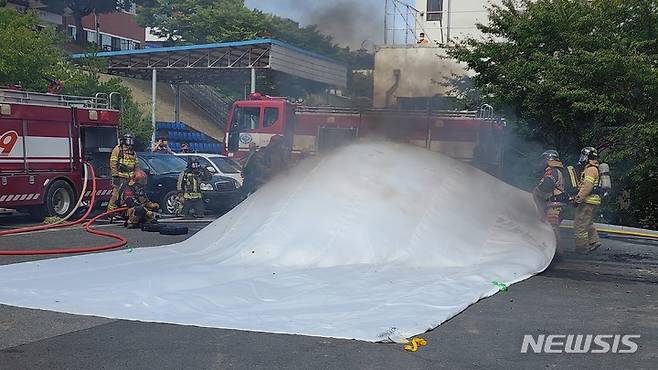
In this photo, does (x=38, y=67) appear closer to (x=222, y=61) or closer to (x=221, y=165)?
(x=222, y=61)

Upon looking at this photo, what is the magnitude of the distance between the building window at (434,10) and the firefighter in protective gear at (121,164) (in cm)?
1092

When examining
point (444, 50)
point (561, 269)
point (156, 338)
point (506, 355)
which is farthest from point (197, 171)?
point (506, 355)

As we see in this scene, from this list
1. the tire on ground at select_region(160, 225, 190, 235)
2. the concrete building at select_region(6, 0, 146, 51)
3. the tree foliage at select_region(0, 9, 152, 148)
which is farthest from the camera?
the concrete building at select_region(6, 0, 146, 51)

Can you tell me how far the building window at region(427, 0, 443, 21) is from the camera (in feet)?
73.8

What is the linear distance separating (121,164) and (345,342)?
31.4 feet

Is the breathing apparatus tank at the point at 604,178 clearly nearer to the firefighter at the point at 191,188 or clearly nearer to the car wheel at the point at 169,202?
the firefighter at the point at 191,188

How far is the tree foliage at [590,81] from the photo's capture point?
1524 centimetres

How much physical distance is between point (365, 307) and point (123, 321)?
2.25 meters

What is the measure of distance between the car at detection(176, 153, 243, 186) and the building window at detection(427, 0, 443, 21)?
8.11 metres

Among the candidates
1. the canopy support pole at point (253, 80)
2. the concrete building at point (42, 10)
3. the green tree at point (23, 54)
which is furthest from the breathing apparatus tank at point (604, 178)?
the concrete building at point (42, 10)

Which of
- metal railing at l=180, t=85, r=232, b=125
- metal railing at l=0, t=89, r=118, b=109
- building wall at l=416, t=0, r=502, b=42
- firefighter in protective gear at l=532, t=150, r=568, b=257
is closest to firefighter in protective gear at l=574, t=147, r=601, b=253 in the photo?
firefighter in protective gear at l=532, t=150, r=568, b=257

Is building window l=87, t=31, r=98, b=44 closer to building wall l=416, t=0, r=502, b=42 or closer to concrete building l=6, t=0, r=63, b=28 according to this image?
concrete building l=6, t=0, r=63, b=28

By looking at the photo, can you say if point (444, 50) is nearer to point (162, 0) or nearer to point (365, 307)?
point (365, 307)

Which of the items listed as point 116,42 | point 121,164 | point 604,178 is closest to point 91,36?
point 116,42
